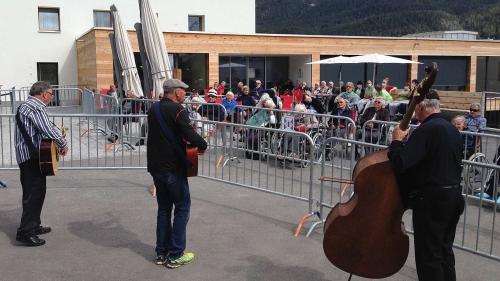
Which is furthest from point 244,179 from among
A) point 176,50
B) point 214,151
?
point 176,50

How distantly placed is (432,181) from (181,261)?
2.56 metres

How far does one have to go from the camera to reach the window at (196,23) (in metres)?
33.5

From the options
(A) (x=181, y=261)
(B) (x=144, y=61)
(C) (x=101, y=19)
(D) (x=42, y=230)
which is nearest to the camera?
(A) (x=181, y=261)

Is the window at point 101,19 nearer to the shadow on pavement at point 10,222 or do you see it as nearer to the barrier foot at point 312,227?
the shadow on pavement at point 10,222

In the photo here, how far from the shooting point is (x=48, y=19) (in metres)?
29.1

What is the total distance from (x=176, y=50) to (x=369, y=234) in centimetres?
1981

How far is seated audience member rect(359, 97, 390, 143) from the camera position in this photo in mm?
9984

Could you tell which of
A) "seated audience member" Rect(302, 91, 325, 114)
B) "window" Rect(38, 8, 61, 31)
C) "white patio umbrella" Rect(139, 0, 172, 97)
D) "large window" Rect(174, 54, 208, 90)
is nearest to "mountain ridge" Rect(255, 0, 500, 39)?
"window" Rect(38, 8, 61, 31)

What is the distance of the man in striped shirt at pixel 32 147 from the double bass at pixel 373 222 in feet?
10.7

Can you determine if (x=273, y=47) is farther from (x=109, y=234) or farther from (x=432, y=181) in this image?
(x=432, y=181)

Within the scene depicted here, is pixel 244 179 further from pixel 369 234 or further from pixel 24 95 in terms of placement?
pixel 24 95

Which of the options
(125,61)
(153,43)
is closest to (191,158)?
(153,43)

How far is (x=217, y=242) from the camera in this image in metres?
5.86

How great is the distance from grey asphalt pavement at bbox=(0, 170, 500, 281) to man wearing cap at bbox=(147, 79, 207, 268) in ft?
0.87
